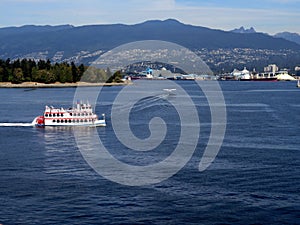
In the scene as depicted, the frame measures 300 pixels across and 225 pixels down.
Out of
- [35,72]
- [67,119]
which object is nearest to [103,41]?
[35,72]

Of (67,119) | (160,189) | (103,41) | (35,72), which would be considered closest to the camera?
(160,189)

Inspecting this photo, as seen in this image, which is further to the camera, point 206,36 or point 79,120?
point 206,36

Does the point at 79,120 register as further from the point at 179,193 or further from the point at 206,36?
the point at 206,36

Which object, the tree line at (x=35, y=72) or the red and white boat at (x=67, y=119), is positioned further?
the tree line at (x=35, y=72)

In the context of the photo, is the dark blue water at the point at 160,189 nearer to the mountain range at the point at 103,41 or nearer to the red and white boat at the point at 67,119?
the red and white boat at the point at 67,119

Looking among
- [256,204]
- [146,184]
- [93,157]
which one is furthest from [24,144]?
[256,204]

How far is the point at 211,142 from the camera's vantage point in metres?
13.9

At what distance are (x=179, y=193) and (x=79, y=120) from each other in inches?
397

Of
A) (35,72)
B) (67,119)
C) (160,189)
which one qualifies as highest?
(35,72)

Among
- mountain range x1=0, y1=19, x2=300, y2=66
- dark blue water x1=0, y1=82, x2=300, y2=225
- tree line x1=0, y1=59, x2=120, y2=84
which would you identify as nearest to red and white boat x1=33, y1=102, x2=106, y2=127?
dark blue water x1=0, y1=82, x2=300, y2=225

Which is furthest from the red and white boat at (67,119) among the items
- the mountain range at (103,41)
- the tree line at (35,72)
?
the mountain range at (103,41)

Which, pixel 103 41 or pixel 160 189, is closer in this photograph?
pixel 160 189

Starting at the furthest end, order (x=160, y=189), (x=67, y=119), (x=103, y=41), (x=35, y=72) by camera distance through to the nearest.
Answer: (x=103, y=41)
(x=35, y=72)
(x=67, y=119)
(x=160, y=189)

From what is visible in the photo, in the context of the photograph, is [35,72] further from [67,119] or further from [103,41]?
[103,41]
